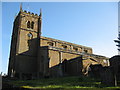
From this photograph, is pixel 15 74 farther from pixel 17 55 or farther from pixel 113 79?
pixel 113 79

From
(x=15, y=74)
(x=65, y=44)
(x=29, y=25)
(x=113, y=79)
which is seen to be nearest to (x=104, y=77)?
(x=113, y=79)

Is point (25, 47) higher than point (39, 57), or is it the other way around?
point (25, 47)

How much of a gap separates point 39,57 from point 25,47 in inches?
186

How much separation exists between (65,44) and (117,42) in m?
14.9

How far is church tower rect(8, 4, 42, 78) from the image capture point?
1599 inches

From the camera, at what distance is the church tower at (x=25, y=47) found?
133 feet

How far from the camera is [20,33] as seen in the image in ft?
144

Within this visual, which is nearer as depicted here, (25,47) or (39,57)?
(39,57)

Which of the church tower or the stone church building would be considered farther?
the church tower

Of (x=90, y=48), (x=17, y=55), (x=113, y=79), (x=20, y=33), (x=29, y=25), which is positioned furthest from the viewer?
(x=90, y=48)

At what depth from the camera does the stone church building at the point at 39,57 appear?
37.5 metres

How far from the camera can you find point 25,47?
4306 centimetres

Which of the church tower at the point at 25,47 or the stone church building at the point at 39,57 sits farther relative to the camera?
the church tower at the point at 25,47

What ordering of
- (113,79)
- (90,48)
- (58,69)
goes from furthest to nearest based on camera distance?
1. (90,48)
2. (58,69)
3. (113,79)
